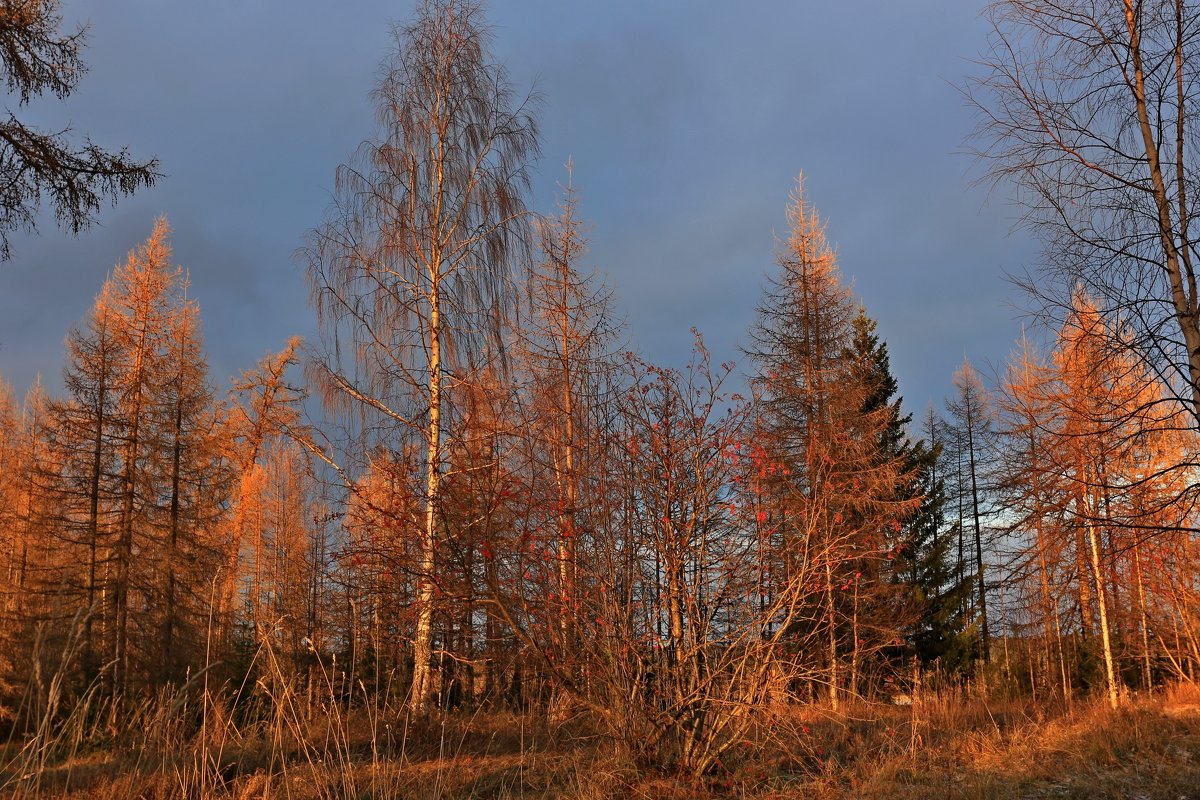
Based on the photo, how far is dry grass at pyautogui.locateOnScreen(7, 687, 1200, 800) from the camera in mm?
5062

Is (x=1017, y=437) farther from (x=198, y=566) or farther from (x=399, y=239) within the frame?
(x=198, y=566)

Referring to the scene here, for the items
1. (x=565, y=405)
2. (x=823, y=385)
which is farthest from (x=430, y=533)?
(x=823, y=385)

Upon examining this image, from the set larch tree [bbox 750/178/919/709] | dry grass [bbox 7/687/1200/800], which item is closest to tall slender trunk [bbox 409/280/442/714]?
dry grass [bbox 7/687/1200/800]

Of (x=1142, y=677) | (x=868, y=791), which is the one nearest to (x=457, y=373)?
(x=868, y=791)

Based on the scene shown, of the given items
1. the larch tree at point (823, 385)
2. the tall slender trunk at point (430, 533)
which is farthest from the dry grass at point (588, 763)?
the larch tree at point (823, 385)

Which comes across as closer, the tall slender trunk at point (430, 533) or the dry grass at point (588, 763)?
the dry grass at point (588, 763)

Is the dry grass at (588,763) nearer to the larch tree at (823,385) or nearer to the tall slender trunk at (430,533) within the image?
the tall slender trunk at (430,533)

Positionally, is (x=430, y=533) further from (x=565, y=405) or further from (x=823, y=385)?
(x=823, y=385)

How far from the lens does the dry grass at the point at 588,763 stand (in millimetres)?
5062

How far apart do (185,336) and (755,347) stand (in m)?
15.0

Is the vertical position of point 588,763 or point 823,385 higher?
point 823,385

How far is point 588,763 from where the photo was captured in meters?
6.70

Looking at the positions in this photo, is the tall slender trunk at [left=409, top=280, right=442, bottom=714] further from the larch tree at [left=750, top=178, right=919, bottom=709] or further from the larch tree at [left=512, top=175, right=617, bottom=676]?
the larch tree at [left=750, top=178, right=919, bottom=709]

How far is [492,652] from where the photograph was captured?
963 cm
